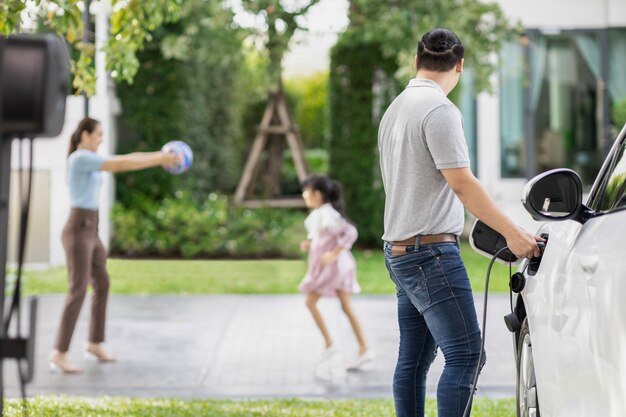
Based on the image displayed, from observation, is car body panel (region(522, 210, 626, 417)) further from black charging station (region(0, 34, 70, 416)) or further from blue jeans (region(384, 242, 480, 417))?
black charging station (region(0, 34, 70, 416))

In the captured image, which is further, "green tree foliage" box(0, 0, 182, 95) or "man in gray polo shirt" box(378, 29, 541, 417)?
"green tree foliage" box(0, 0, 182, 95)

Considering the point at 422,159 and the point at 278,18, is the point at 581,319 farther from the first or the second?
the point at 278,18

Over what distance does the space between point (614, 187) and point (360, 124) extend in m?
13.4

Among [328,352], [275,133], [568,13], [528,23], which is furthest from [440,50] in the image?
[275,133]

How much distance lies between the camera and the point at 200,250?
1600 cm

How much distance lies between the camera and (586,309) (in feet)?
10.8

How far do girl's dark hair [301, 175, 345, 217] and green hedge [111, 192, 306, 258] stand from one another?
25.4 ft

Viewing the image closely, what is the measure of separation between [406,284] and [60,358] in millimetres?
4343

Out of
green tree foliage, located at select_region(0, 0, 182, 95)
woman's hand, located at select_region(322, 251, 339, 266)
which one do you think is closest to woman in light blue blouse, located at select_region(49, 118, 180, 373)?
green tree foliage, located at select_region(0, 0, 182, 95)

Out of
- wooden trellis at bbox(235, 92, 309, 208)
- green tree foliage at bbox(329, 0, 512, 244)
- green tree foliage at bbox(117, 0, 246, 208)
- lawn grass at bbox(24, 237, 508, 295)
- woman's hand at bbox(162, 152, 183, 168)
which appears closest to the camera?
woman's hand at bbox(162, 152, 183, 168)

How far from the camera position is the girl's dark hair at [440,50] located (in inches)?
176

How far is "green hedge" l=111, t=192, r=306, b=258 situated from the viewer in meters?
15.9

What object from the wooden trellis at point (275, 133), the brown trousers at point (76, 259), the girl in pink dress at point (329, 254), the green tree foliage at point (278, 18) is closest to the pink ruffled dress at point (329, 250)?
the girl in pink dress at point (329, 254)

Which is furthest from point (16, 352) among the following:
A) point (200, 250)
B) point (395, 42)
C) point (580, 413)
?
point (200, 250)
